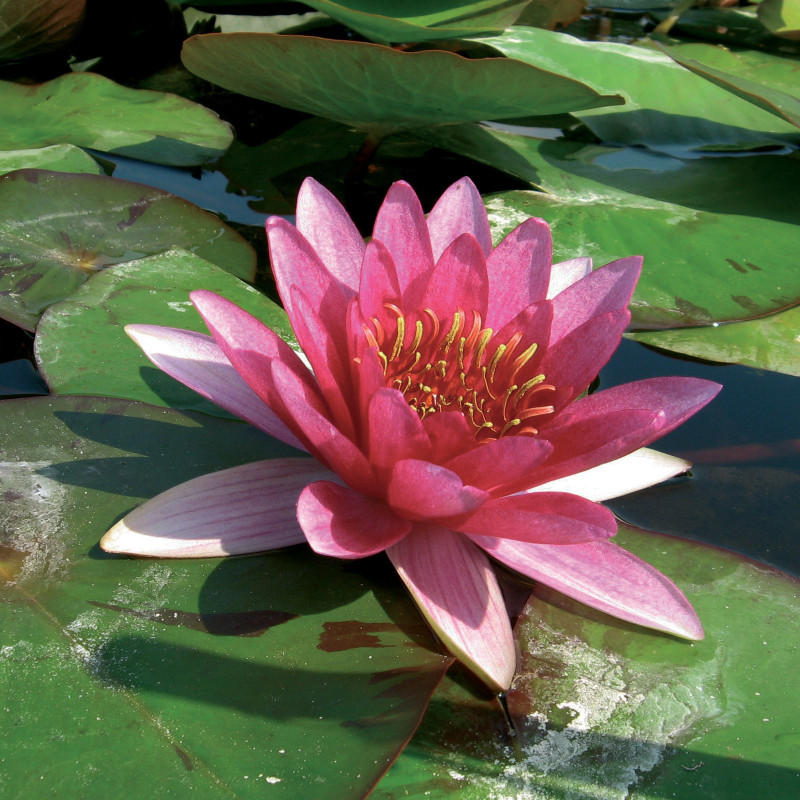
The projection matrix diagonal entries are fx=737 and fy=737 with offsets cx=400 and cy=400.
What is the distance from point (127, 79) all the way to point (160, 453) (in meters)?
2.13

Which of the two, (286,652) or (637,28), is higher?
(637,28)

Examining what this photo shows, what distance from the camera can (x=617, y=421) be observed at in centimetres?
94

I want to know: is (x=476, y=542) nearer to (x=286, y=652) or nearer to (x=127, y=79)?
(x=286, y=652)

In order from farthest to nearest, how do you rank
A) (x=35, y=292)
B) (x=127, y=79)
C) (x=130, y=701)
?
(x=127, y=79)
(x=35, y=292)
(x=130, y=701)

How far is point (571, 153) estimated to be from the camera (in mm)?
2316

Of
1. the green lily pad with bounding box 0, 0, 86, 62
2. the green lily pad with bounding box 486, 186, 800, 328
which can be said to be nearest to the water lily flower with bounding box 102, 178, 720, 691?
the green lily pad with bounding box 486, 186, 800, 328

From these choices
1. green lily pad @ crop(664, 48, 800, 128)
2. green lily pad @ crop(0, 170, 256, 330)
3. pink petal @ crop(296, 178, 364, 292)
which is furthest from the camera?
green lily pad @ crop(664, 48, 800, 128)

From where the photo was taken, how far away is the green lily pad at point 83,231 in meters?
1.58

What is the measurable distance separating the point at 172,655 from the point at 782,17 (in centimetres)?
354

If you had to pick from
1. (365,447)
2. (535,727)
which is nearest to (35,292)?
(365,447)

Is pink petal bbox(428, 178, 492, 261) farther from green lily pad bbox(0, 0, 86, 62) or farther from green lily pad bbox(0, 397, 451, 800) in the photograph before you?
green lily pad bbox(0, 0, 86, 62)

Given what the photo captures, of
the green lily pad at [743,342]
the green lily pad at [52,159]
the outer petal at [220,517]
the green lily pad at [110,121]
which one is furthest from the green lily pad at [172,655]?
the green lily pad at [110,121]

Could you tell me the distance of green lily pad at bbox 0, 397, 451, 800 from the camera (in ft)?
2.49

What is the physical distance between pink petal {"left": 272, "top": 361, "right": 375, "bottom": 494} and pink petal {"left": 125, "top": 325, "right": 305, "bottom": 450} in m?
0.11
